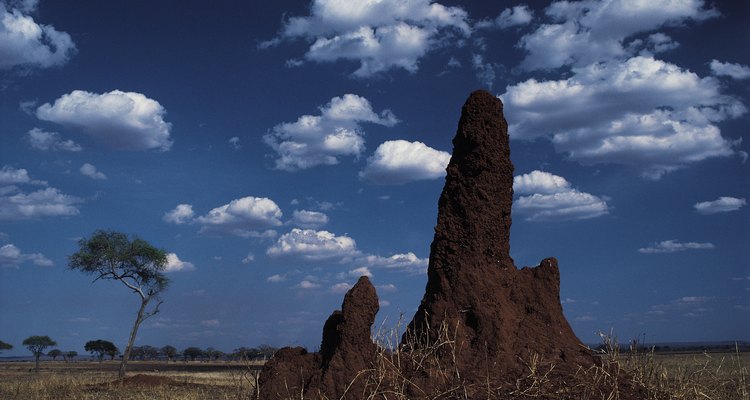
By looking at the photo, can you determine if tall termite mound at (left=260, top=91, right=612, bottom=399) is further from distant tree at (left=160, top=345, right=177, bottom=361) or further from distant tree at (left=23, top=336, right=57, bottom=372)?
distant tree at (left=160, top=345, right=177, bottom=361)

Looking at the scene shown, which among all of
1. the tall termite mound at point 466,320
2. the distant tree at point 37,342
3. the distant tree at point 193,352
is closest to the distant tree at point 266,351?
the tall termite mound at point 466,320

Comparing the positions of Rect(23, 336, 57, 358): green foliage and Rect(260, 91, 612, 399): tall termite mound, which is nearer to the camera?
Rect(260, 91, 612, 399): tall termite mound

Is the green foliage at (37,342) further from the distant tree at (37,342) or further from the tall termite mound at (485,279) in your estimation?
the tall termite mound at (485,279)

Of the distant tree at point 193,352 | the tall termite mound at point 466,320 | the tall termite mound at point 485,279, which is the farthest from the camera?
the distant tree at point 193,352

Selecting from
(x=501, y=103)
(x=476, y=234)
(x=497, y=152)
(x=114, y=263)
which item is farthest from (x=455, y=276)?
(x=114, y=263)

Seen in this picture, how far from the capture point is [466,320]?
26.2ft

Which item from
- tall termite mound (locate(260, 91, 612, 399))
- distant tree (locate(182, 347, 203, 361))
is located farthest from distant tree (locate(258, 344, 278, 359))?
distant tree (locate(182, 347, 203, 361))

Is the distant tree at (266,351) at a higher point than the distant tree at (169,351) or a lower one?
higher

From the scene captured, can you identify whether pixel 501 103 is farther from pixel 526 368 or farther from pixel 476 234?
pixel 526 368

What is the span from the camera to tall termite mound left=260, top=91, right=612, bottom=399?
7152 millimetres

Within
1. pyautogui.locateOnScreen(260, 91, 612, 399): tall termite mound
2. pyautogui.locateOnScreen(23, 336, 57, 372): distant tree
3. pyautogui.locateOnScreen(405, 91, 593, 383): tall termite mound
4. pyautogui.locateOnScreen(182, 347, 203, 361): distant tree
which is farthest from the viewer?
pyautogui.locateOnScreen(182, 347, 203, 361): distant tree

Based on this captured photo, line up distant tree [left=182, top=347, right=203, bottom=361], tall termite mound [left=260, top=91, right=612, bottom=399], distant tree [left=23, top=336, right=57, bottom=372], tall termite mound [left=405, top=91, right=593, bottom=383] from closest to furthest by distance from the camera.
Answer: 1. tall termite mound [left=260, top=91, right=612, bottom=399]
2. tall termite mound [left=405, top=91, right=593, bottom=383]
3. distant tree [left=23, top=336, right=57, bottom=372]
4. distant tree [left=182, top=347, right=203, bottom=361]

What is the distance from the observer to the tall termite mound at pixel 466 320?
23.5ft

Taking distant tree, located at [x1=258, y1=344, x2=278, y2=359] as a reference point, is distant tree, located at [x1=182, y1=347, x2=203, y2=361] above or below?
below
